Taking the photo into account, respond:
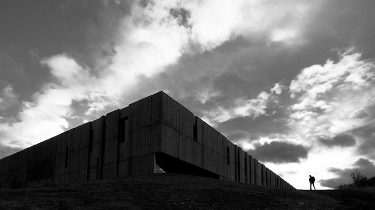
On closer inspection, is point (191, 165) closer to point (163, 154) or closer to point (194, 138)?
point (194, 138)

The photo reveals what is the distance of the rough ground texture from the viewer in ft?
61.8

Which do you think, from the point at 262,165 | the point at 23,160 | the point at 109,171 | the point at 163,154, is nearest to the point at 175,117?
the point at 163,154

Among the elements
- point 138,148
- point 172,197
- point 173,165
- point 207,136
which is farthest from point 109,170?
point 172,197

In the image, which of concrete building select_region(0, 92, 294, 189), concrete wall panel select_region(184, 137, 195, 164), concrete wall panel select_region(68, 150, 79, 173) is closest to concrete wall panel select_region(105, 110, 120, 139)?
concrete building select_region(0, 92, 294, 189)

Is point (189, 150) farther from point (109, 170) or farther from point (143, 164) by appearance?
point (109, 170)

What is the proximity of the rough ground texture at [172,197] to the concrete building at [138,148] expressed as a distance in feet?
38.0

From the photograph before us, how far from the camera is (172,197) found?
21.3 meters

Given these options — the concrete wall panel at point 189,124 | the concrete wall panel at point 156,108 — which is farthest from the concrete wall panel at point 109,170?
the concrete wall panel at point 189,124

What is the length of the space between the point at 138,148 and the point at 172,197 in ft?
58.1

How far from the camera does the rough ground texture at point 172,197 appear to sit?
1882cm

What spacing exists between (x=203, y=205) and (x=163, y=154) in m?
17.5

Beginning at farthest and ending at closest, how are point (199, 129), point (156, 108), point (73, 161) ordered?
point (73, 161) → point (199, 129) → point (156, 108)

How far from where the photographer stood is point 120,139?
41438mm

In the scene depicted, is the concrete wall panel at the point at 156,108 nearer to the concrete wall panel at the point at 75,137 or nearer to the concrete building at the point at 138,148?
the concrete building at the point at 138,148
